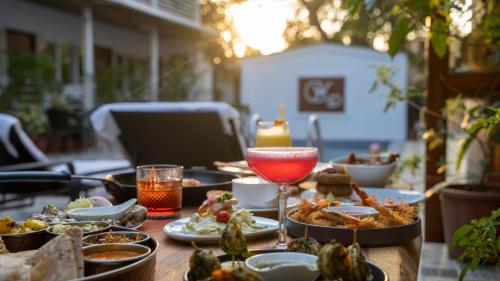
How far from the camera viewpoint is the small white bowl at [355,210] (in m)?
1.38

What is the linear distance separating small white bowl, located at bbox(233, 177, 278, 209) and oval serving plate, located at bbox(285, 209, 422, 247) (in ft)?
0.97

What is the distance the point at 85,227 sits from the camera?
4.06 ft

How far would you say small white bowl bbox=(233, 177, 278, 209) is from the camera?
1.65m

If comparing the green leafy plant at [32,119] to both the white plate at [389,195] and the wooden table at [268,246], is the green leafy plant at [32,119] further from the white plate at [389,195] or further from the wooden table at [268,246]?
the wooden table at [268,246]

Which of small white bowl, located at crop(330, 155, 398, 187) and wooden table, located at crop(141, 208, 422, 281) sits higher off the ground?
small white bowl, located at crop(330, 155, 398, 187)

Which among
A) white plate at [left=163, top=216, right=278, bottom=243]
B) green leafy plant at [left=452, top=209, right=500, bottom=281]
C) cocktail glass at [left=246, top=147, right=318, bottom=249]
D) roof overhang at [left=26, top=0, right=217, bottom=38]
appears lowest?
green leafy plant at [left=452, top=209, right=500, bottom=281]

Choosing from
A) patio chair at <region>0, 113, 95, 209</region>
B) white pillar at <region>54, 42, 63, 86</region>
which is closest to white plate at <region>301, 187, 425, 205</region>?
patio chair at <region>0, 113, 95, 209</region>

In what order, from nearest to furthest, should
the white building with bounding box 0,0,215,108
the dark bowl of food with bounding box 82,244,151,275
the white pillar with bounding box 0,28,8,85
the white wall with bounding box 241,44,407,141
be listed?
the dark bowl of food with bounding box 82,244,151,275
the white pillar with bounding box 0,28,8,85
the white building with bounding box 0,0,215,108
the white wall with bounding box 241,44,407,141

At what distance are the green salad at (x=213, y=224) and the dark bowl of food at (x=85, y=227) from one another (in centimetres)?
20

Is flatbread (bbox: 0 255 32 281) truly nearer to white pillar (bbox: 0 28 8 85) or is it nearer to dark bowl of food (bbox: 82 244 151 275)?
dark bowl of food (bbox: 82 244 151 275)

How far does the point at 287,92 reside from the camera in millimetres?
18000

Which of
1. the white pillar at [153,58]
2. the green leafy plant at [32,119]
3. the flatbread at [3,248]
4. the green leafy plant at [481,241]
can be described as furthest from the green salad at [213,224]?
the white pillar at [153,58]

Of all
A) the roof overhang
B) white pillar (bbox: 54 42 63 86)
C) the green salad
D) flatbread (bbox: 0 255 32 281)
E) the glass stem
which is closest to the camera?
flatbread (bbox: 0 255 32 281)

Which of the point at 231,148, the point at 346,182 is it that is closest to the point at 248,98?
the point at 231,148
